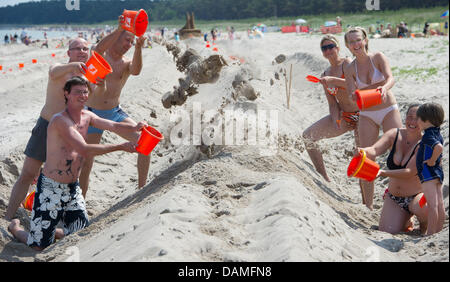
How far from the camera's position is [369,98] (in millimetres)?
4445

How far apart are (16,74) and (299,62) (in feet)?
36.4

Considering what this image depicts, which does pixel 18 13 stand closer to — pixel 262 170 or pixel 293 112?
pixel 293 112

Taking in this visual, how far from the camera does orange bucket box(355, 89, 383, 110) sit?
4.44m

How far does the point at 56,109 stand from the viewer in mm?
4633

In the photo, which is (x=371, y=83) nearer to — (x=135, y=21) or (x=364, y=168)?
(x=364, y=168)

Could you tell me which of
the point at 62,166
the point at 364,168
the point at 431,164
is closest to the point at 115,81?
the point at 62,166

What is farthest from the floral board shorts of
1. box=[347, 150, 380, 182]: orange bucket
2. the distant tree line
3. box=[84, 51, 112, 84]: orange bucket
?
the distant tree line

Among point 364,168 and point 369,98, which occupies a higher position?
point 369,98

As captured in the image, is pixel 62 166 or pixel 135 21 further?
pixel 135 21

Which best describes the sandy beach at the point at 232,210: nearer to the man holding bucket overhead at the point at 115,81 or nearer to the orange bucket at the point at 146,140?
the orange bucket at the point at 146,140

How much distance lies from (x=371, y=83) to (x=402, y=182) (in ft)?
3.40

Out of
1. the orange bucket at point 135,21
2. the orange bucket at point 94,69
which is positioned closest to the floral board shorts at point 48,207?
the orange bucket at point 94,69

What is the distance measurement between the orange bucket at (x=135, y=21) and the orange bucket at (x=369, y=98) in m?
2.12
